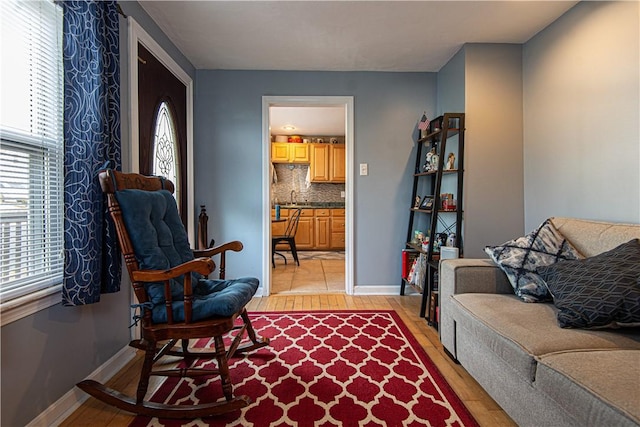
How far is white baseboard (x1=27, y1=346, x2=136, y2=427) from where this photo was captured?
1.40 meters

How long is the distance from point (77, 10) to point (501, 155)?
2.95 metres

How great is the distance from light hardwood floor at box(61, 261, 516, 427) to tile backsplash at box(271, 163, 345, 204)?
321 centimetres

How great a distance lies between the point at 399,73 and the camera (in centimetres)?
335

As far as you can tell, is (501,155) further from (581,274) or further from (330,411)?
(330,411)

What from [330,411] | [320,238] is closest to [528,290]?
[330,411]

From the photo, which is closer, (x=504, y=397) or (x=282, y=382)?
(x=504, y=397)

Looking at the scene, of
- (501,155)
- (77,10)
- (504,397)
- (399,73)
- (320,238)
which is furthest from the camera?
(320,238)

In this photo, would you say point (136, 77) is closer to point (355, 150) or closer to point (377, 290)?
point (355, 150)

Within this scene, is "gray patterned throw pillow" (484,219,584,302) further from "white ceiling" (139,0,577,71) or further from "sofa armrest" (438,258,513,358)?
"white ceiling" (139,0,577,71)

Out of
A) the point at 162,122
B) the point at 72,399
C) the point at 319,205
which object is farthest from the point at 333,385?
the point at 319,205

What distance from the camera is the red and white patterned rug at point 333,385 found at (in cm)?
147

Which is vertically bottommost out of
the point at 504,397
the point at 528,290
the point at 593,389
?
the point at 504,397

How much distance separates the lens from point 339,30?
8.33 ft

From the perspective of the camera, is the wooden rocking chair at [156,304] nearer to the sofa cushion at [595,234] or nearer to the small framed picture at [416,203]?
the sofa cushion at [595,234]
